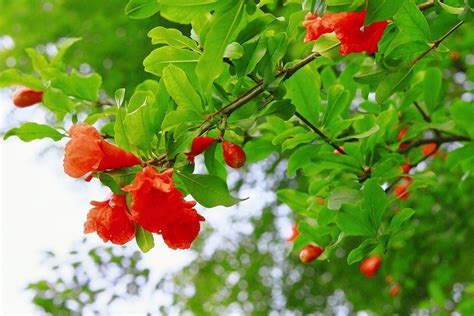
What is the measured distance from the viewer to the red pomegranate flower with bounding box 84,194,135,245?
69 centimetres

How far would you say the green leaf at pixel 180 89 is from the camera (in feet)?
2.32

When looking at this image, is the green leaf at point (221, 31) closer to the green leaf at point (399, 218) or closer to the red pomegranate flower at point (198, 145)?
the red pomegranate flower at point (198, 145)

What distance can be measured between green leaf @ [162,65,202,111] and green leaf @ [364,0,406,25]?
208 millimetres

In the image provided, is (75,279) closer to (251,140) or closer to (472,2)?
(251,140)

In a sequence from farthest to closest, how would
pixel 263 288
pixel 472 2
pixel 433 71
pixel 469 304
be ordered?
pixel 263 288 < pixel 469 304 < pixel 433 71 < pixel 472 2

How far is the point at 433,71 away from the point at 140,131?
0.67m

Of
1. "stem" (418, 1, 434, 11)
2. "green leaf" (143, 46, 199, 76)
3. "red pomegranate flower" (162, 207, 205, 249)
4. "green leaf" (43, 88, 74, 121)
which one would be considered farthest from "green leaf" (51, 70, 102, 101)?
"stem" (418, 1, 434, 11)

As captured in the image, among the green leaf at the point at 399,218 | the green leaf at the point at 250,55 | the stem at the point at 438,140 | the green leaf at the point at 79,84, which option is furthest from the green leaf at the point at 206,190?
the stem at the point at 438,140

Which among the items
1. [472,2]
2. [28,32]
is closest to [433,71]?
[472,2]

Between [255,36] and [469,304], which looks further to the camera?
[469,304]

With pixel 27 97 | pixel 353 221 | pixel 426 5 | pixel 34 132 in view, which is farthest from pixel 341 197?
pixel 27 97

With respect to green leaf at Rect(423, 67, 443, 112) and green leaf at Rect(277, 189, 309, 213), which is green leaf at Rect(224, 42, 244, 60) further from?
green leaf at Rect(423, 67, 443, 112)

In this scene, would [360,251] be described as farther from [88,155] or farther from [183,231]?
[88,155]

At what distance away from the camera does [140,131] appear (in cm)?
70
